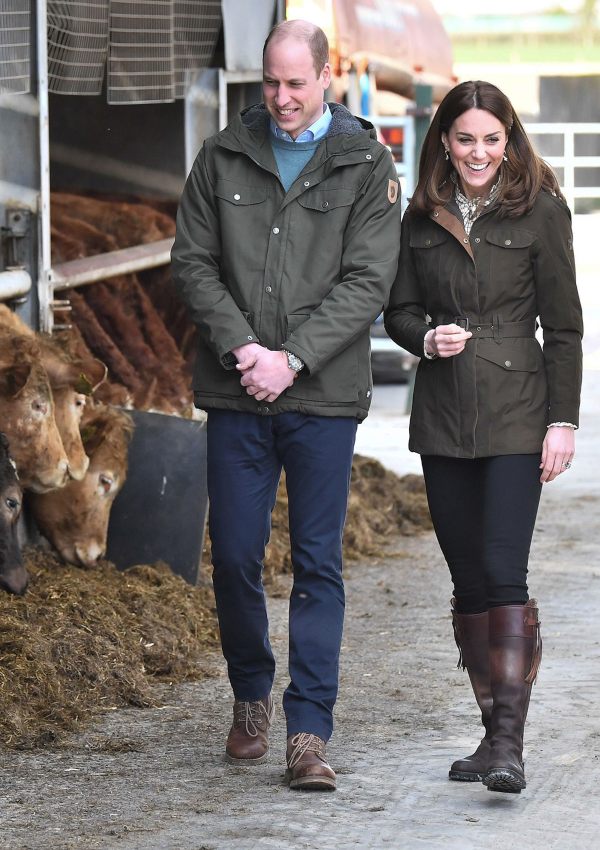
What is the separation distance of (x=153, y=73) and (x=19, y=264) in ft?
6.33

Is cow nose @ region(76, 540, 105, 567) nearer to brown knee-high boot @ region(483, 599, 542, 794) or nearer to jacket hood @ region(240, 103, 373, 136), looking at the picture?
jacket hood @ region(240, 103, 373, 136)

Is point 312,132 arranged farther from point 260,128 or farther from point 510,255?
point 510,255

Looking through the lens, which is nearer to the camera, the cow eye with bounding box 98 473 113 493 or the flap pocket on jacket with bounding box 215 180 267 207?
the flap pocket on jacket with bounding box 215 180 267 207

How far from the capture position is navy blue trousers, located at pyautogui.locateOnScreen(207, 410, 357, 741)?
4.28m

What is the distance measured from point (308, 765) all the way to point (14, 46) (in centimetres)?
385

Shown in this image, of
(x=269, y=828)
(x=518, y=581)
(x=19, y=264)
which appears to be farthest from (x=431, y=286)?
(x=19, y=264)

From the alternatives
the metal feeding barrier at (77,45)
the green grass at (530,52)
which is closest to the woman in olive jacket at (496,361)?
the metal feeding barrier at (77,45)

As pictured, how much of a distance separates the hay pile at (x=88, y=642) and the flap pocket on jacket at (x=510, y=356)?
180 centimetres

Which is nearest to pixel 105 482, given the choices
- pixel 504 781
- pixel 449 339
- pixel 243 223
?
pixel 243 223

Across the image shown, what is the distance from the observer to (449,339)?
4.11 metres

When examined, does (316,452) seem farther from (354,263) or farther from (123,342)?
(123,342)

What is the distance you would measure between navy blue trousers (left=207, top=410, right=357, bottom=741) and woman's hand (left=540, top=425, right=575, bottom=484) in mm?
578

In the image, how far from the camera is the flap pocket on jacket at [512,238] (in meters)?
4.13

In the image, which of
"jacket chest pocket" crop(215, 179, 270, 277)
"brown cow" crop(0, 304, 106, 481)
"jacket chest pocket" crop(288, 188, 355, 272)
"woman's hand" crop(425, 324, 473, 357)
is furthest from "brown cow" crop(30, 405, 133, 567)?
"woman's hand" crop(425, 324, 473, 357)
